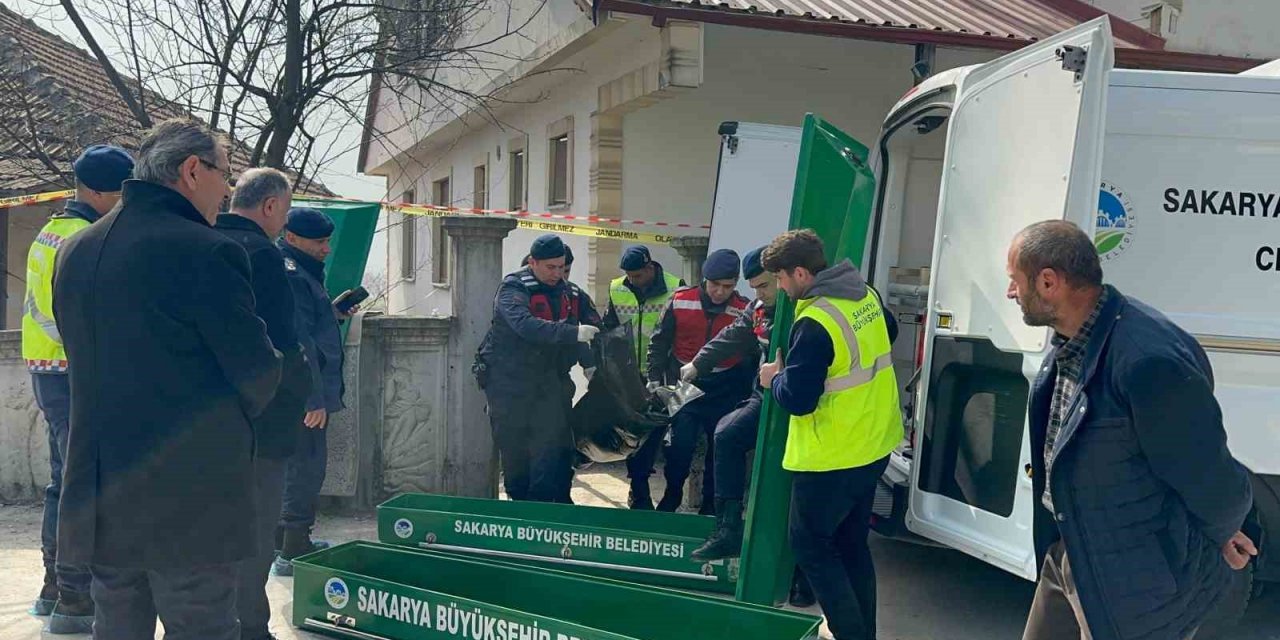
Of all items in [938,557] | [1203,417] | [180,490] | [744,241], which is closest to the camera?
[1203,417]

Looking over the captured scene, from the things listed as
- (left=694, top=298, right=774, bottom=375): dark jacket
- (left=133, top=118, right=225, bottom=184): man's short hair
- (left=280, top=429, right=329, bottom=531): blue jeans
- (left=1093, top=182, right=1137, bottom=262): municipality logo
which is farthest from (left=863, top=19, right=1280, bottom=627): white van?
(left=280, top=429, right=329, bottom=531): blue jeans

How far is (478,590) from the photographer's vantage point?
4.47m

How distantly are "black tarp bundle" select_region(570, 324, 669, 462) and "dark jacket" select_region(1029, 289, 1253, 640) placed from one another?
11.1 feet

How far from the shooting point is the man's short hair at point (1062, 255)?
2.53 metres

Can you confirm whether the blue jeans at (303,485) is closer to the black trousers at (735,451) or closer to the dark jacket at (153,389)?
the black trousers at (735,451)

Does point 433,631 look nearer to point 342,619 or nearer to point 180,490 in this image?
point 342,619

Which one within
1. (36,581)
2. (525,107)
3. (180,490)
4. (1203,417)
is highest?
(525,107)

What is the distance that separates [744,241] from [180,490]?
16.8 ft

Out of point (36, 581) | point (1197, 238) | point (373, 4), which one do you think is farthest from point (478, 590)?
point (373, 4)

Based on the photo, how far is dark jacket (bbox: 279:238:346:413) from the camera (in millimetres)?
4535

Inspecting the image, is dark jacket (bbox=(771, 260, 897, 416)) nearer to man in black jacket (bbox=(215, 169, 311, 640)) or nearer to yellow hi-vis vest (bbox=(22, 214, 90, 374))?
man in black jacket (bbox=(215, 169, 311, 640))

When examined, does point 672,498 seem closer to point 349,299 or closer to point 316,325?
point 349,299

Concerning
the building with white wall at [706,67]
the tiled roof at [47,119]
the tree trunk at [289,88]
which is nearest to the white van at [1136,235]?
the building with white wall at [706,67]

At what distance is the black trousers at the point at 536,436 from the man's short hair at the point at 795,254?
2.21 m
